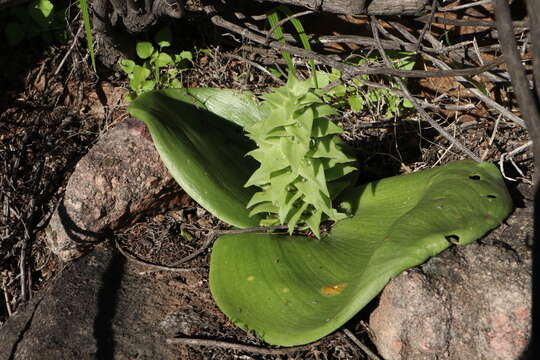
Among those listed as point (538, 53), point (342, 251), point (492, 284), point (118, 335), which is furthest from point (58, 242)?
point (538, 53)

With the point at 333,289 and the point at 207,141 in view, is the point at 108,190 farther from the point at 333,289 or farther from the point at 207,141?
the point at 333,289

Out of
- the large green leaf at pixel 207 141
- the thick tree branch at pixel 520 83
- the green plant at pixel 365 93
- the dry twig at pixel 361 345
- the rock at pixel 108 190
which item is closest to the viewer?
the thick tree branch at pixel 520 83

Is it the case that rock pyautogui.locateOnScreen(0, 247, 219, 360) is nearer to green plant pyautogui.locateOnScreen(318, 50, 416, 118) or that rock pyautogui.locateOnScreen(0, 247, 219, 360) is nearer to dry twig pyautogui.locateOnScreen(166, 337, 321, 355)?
dry twig pyautogui.locateOnScreen(166, 337, 321, 355)

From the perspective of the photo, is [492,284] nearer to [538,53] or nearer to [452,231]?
[452,231]

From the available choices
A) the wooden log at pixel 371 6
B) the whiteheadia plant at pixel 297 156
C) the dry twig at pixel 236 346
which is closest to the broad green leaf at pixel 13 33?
the wooden log at pixel 371 6

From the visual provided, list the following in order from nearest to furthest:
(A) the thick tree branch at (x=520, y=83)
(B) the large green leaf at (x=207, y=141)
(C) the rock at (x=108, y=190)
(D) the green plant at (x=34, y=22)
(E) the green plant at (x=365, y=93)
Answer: (A) the thick tree branch at (x=520, y=83) < (B) the large green leaf at (x=207, y=141) < (C) the rock at (x=108, y=190) < (E) the green plant at (x=365, y=93) < (D) the green plant at (x=34, y=22)

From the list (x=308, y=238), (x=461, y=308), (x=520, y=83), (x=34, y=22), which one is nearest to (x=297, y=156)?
(x=308, y=238)

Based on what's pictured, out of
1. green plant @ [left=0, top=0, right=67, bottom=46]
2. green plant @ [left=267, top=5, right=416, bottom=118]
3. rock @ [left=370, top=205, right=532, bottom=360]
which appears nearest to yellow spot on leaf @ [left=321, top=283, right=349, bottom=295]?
rock @ [left=370, top=205, right=532, bottom=360]

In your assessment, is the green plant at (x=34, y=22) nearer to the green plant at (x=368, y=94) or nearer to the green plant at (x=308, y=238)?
the green plant at (x=308, y=238)
